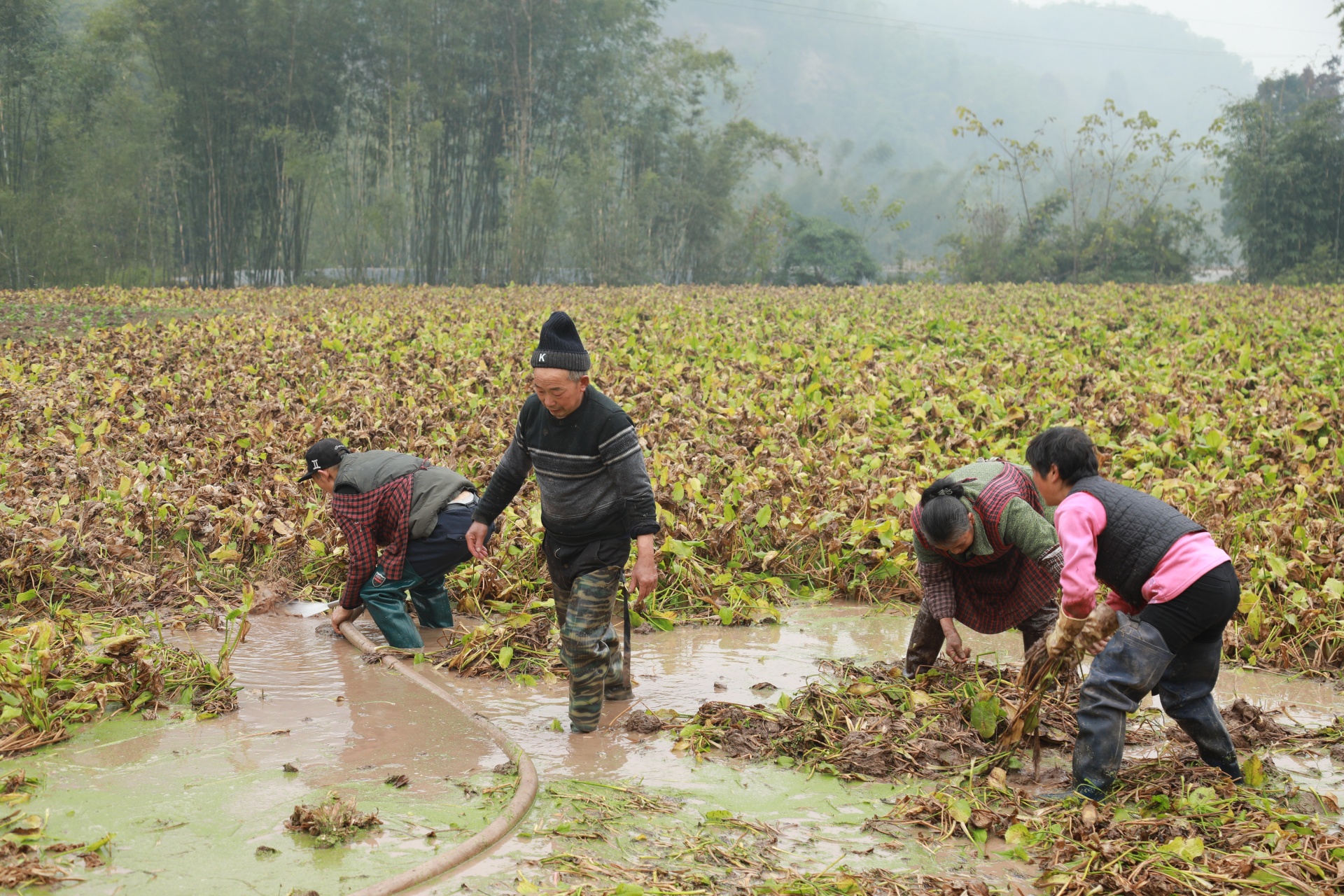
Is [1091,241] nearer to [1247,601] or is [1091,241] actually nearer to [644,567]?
[1247,601]

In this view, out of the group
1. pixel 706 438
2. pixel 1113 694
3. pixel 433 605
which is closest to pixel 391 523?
pixel 433 605

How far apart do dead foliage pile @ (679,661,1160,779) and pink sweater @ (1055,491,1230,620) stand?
1.88 feet

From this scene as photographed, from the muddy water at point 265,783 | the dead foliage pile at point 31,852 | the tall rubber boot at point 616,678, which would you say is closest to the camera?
the dead foliage pile at point 31,852

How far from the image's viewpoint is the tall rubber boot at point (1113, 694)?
2980 mm

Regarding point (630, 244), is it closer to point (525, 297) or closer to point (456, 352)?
point (525, 297)

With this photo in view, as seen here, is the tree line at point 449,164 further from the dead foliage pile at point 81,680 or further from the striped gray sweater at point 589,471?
the striped gray sweater at point 589,471

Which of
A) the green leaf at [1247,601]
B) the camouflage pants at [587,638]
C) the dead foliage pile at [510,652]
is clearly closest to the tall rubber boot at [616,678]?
the camouflage pants at [587,638]

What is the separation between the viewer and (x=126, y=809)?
10.0 ft

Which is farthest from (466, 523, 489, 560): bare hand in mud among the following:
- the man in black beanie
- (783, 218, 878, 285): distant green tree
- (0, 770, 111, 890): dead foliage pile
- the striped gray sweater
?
(783, 218, 878, 285): distant green tree

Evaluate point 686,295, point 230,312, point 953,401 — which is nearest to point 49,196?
point 230,312

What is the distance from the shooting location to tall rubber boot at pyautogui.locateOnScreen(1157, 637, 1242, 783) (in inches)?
120

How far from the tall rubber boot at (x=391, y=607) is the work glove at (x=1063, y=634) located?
8.56 feet

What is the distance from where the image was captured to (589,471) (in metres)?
3.60

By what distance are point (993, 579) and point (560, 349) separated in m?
1.71
